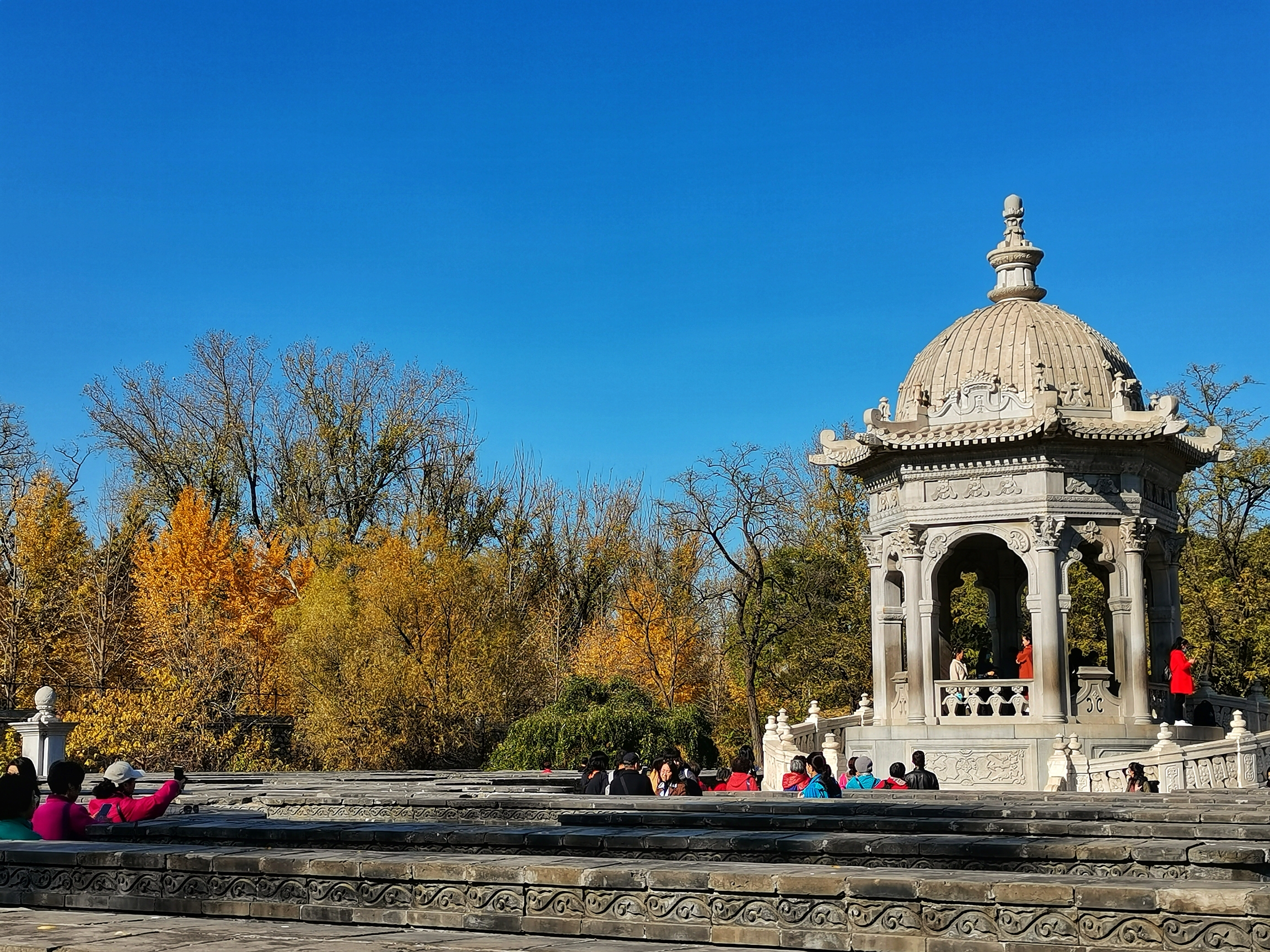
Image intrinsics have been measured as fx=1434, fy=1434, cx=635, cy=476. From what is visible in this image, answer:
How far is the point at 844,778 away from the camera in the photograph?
22.4m

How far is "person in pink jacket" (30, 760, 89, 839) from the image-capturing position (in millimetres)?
10367

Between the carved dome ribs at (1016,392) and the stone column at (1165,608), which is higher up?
the carved dome ribs at (1016,392)

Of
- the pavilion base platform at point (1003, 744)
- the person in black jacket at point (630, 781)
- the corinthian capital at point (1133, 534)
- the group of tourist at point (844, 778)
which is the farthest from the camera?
the corinthian capital at point (1133, 534)

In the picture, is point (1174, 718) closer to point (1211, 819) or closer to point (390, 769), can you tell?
point (1211, 819)

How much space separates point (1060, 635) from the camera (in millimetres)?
23750

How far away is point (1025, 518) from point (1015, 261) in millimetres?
5593

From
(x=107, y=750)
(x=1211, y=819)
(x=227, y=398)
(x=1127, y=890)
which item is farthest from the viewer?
(x=227, y=398)

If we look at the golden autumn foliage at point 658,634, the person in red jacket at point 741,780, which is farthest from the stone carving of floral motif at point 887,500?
the golden autumn foliage at point 658,634

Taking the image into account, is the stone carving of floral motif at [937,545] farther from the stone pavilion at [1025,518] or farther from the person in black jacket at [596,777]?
the person in black jacket at [596,777]

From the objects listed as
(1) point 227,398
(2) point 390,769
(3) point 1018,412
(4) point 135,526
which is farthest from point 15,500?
(3) point 1018,412

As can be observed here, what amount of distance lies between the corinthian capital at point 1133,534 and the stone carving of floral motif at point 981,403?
8.48 feet

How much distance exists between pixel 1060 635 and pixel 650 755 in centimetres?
1031

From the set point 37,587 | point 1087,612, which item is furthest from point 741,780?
point 37,587

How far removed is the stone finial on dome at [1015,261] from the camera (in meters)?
26.9
